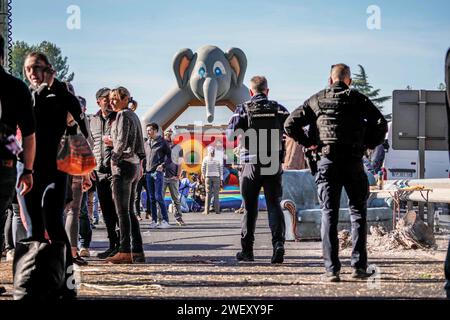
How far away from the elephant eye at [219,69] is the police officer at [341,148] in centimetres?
2518

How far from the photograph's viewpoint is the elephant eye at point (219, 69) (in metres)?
34.2

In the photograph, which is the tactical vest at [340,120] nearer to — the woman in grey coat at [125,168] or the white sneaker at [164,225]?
the woman in grey coat at [125,168]

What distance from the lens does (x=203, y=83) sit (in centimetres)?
3412

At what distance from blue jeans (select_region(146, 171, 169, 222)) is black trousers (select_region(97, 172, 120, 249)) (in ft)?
21.7

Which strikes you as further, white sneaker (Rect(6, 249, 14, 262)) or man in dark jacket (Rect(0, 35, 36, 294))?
white sneaker (Rect(6, 249, 14, 262))

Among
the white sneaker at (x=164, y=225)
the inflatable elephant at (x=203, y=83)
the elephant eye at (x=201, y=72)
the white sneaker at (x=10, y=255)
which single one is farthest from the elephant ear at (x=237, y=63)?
the white sneaker at (x=10, y=255)

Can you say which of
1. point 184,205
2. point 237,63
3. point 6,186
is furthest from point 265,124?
point 237,63

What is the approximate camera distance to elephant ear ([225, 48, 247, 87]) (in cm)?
3466

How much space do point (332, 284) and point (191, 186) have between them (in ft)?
60.1

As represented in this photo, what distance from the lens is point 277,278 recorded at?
29.6ft

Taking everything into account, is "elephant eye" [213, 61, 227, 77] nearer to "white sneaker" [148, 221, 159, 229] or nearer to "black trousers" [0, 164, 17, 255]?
"white sneaker" [148, 221, 159, 229]

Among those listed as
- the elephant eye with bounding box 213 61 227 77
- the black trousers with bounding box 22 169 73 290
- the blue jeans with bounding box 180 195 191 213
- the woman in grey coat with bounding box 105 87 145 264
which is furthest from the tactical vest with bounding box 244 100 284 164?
the elephant eye with bounding box 213 61 227 77
